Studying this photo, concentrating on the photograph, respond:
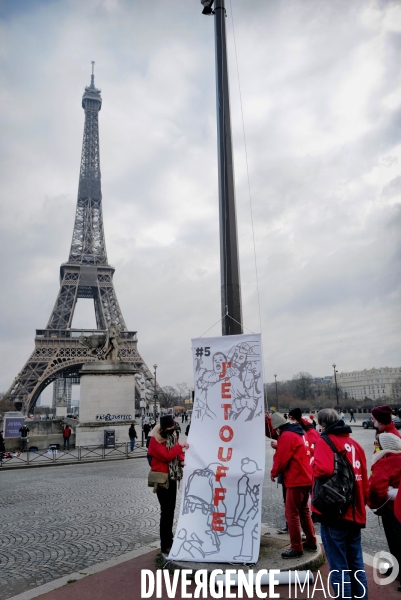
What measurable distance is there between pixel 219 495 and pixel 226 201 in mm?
4224

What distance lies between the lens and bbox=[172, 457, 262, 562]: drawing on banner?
215 inches

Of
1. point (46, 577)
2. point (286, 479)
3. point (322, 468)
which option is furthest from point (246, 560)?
point (46, 577)

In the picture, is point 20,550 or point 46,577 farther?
point 20,550

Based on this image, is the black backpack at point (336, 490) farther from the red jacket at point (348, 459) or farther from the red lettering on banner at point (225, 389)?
the red lettering on banner at point (225, 389)

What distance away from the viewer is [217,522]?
220 inches

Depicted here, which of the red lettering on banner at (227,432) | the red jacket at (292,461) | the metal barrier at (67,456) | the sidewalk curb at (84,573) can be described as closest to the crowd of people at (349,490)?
the red jacket at (292,461)

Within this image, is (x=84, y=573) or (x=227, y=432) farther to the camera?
(x=227, y=432)

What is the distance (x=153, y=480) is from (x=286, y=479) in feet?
5.59

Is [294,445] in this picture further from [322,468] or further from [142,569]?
[142,569]

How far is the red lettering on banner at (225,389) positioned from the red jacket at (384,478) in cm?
209

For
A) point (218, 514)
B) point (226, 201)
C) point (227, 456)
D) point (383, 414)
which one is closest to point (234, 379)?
point (227, 456)

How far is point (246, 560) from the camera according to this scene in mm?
5316

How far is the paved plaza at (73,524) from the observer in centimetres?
618

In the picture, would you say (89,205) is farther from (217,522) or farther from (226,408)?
(217,522)
